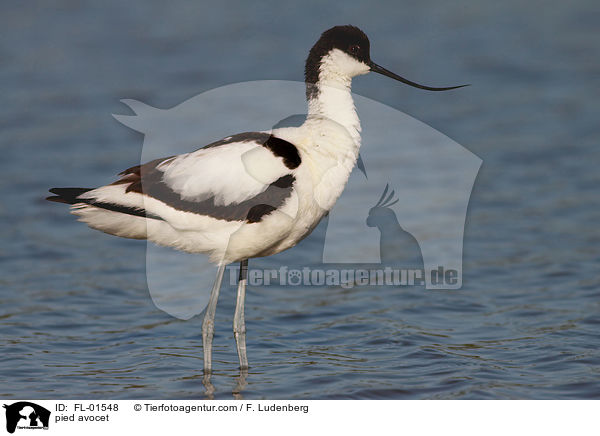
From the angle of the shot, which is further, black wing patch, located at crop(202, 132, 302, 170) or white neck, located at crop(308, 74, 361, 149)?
white neck, located at crop(308, 74, 361, 149)

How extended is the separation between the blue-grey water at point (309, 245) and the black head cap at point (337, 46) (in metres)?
2.10

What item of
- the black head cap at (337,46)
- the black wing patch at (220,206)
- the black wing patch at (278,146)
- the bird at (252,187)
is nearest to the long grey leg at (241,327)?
the bird at (252,187)

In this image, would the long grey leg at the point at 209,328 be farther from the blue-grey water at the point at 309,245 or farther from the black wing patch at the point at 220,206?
the black wing patch at the point at 220,206

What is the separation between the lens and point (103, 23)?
15.1 meters

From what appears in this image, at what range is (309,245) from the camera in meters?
9.95

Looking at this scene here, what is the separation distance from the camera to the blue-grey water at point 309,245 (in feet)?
22.7

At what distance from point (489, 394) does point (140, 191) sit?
2.67 meters

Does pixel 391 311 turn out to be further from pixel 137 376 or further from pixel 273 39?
pixel 273 39

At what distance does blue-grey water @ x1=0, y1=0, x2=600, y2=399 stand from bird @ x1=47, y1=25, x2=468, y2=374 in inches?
41.1

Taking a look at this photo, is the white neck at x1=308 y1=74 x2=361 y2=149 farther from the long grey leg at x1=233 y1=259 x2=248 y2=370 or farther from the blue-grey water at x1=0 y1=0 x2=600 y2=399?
the blue-grey water at x1=0 y1=0 x2=600 y2=399

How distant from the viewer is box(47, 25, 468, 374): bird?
636 centimetres

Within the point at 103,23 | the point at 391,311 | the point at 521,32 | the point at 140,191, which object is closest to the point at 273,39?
the point at 103,23
